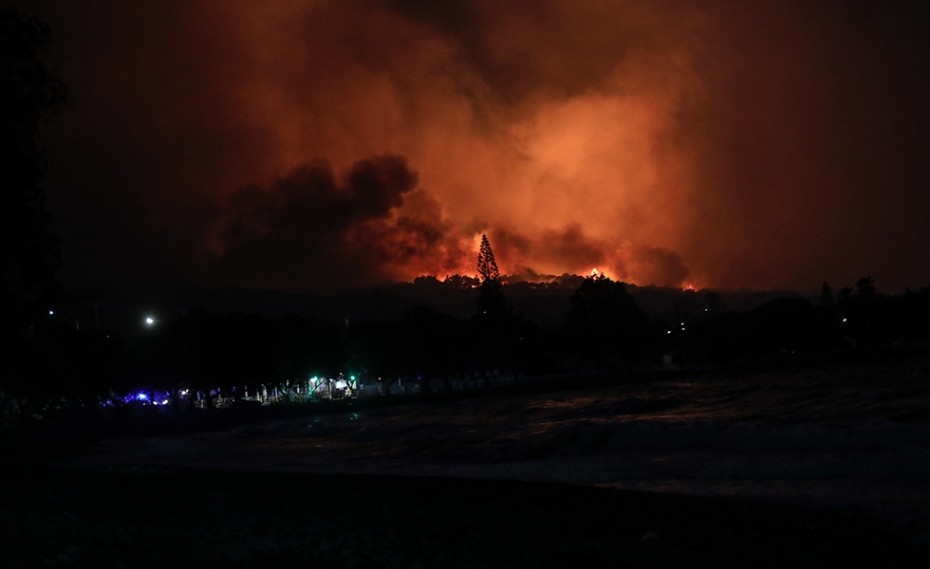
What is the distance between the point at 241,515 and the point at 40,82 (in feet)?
35.4

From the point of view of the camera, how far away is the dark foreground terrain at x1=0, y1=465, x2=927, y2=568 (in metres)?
9.41

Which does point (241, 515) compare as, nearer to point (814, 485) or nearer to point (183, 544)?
point (183, 544)

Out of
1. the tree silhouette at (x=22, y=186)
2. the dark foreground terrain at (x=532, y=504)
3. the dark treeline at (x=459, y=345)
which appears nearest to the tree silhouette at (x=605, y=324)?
the dark treeline at (x=459, y=345)

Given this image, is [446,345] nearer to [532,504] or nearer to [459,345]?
[459,345]

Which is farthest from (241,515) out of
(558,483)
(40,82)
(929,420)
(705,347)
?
(705,347)

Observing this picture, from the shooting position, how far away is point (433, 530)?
11586 mm

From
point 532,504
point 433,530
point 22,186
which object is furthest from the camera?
point 22,186

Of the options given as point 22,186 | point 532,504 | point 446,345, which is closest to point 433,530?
point 532,504

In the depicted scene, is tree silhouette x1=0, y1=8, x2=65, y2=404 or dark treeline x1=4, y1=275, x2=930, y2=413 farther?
dark treeline x1=4, y1=275, x2=930, y2=413

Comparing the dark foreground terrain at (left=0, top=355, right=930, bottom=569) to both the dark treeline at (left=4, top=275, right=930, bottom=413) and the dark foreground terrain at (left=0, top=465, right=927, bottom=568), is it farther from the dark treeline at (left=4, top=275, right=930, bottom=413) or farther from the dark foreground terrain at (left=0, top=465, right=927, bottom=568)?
the dark treeline at (left=4, top=275, right=930, bottom=413)

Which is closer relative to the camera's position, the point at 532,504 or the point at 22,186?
the point at 532,504

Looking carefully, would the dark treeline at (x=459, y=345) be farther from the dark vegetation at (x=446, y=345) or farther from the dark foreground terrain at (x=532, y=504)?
the dark foreground terrain at (x=532, y=504)

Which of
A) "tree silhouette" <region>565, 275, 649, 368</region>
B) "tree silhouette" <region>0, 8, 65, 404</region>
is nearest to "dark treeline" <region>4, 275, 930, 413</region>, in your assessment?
"tree silhouette" <region>565, 275, 649, 368</region>

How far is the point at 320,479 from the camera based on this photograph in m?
18.5
